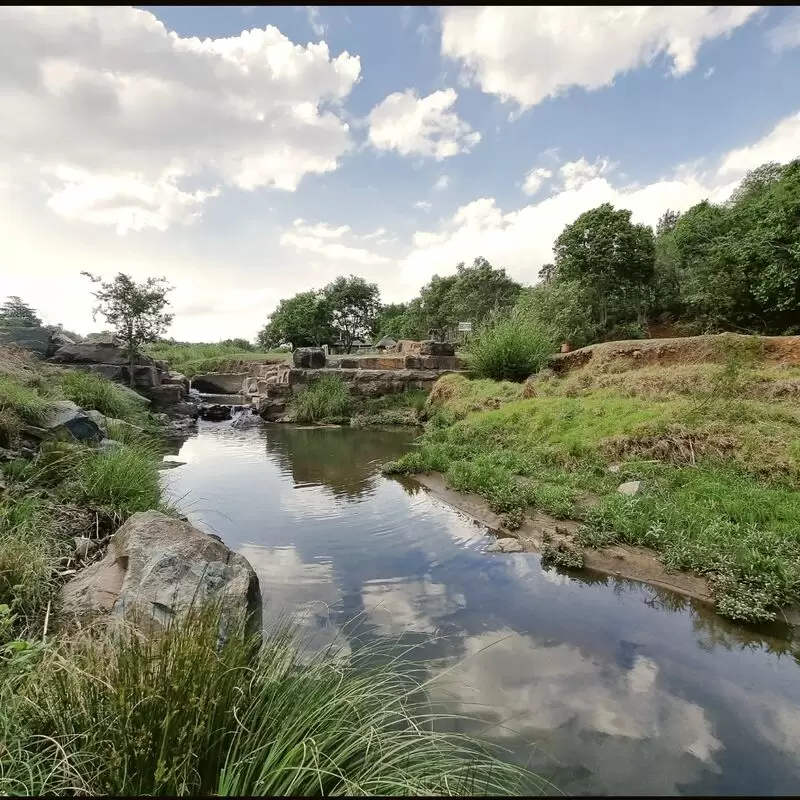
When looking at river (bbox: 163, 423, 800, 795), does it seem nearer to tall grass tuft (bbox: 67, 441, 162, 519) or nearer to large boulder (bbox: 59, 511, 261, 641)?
large boulder (bbox: 59, 511, 261, 641)

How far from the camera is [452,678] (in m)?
2.84

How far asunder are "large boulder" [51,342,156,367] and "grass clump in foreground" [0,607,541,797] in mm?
15189

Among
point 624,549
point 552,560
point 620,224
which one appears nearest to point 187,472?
point 552,560

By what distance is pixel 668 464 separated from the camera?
5910 millimetres

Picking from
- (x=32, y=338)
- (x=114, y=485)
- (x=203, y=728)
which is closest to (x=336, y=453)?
(x=114, y=485)

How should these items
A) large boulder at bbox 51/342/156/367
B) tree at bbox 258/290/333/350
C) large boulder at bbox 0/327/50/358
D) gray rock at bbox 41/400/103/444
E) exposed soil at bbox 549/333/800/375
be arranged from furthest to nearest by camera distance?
tree at bbox 258/290/333/350, large boulder at bbox 51/342/156/367, large boulder at bbox 0/327/50/358, exposed soil at bbox 549/333/800/375, gray rock at bbox 41/400/103/444

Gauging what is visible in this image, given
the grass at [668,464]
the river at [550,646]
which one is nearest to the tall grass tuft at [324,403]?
the grass at [668,464]

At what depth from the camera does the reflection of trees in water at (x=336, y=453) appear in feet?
25.0

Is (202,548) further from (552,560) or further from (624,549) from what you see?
(624,549)

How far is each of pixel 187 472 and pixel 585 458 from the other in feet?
20.3

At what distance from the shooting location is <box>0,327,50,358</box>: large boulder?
13.8 m

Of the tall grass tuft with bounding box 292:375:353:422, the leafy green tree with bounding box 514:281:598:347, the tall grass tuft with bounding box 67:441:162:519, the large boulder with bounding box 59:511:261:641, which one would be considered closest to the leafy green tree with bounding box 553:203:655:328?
the leafy green tree with bounding box 514:281:598:347

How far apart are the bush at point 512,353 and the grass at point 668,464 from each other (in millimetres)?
3366

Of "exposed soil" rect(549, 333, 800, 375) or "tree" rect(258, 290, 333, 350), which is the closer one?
"exposed soil" rect(549, 333, 800, 375)
